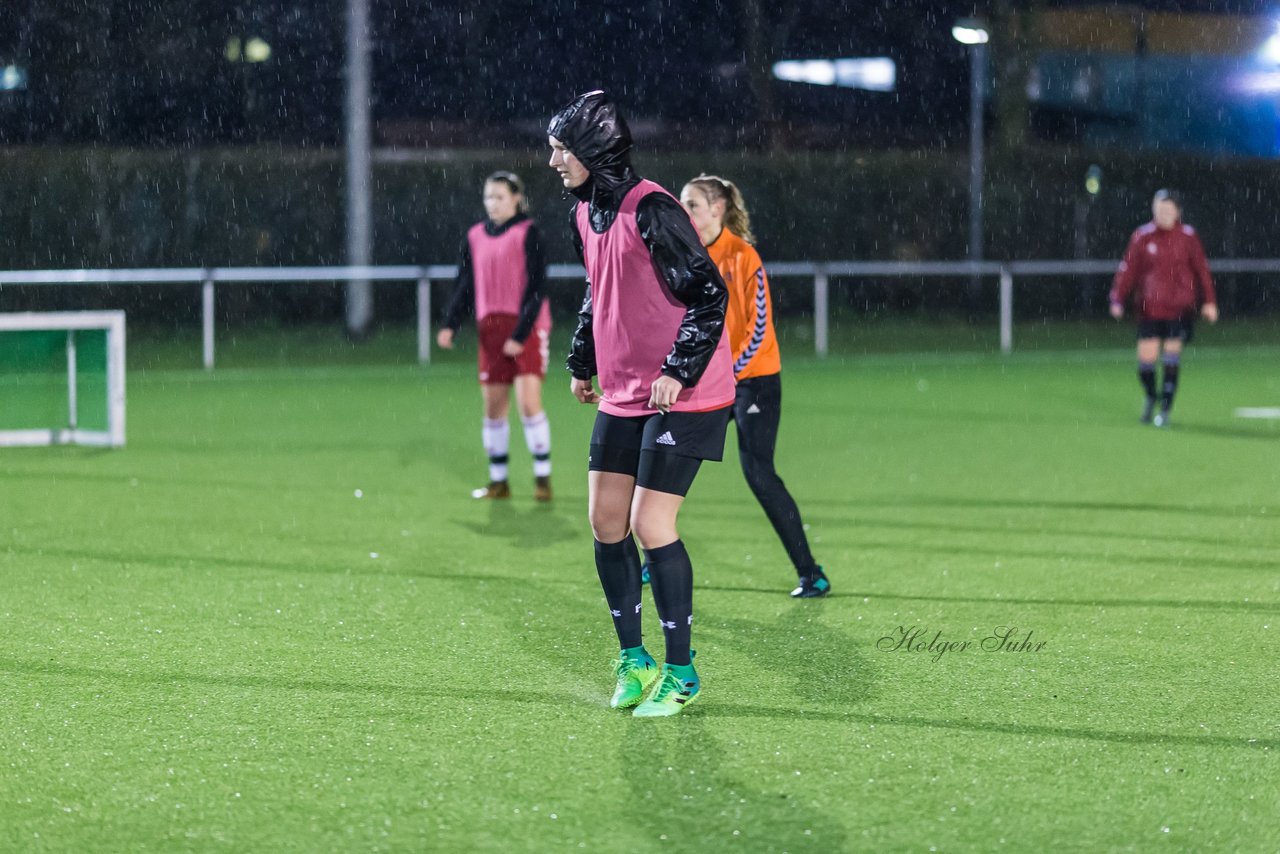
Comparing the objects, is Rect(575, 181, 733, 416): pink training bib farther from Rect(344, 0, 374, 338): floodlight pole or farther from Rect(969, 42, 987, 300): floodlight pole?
Rect(969, 42, 987, 300): floodlight pole

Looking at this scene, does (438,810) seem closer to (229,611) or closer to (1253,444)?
(229,611)

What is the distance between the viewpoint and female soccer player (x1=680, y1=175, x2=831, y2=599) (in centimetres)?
649

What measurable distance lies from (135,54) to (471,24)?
7285 mm

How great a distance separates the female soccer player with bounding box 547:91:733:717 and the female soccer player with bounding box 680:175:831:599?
53.7 inches

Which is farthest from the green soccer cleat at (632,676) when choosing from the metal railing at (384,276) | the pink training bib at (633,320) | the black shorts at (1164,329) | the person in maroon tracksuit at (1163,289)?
the metal railing at (384,276)

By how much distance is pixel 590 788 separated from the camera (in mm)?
4242

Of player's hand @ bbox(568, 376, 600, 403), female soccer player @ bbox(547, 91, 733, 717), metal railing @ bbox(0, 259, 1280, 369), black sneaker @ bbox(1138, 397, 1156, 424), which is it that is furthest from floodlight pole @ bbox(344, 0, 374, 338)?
female soccer player @ bbox(547, 91, 733, 717)

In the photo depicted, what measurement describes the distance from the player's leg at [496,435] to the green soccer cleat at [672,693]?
462 cm

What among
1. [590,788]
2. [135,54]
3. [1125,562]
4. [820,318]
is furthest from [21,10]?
[590,788]

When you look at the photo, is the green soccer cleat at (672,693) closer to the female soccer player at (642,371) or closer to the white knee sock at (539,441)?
the female soccer player at (642,371)

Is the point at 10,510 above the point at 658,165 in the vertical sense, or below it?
below

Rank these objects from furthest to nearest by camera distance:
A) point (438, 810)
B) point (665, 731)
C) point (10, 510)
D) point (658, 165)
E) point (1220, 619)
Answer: point (658, 165), point (10, 510), point (1220, 619), point (665, 731), point (438, 810)

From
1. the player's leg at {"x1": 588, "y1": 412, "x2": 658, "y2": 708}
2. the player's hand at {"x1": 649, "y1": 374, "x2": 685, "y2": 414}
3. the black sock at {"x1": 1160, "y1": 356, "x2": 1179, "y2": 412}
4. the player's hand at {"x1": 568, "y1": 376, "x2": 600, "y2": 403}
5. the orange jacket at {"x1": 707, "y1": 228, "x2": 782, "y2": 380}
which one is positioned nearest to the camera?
the player's hand at {"x1": 649, "y1": 374, "x2": 685, "y2": 414}

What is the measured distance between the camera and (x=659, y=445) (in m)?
4.91
